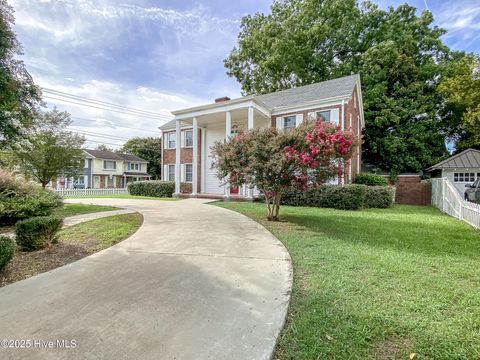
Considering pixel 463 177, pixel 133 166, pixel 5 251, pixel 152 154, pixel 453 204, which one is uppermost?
pixel 152 154

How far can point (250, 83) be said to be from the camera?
31703 mm

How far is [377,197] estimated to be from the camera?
539 inches

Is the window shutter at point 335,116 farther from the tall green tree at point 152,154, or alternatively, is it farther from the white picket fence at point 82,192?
the tall green tree at point 152,154

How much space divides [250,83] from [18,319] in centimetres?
3227

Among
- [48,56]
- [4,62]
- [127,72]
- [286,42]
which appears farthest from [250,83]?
[4,62]

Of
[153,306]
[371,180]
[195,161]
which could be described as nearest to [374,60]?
[371,180]

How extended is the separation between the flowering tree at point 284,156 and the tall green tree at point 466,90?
16448 mm

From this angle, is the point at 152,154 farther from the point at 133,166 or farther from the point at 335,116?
the point at 335,116

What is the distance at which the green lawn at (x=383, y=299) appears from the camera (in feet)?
7.58

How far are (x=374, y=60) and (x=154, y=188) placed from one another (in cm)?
2174

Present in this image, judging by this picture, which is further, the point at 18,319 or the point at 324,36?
the point at 324,36

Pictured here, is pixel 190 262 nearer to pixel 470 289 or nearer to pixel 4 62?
pixel 470 289

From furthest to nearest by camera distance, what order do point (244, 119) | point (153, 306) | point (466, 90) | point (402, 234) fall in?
point (466, 90) → point (244, 119) → point (402, 234) → point (153, 306)

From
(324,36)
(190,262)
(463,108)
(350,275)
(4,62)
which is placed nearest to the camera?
(350,275)
